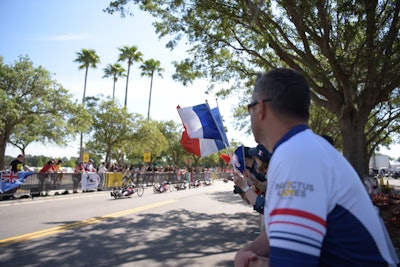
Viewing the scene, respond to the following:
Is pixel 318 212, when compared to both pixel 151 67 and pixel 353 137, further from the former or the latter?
pixel 151 67

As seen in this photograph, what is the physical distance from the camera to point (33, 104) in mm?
27719

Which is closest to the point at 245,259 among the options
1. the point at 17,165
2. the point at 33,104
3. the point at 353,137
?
the point at 353,137

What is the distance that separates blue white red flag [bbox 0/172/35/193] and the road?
2.96 m

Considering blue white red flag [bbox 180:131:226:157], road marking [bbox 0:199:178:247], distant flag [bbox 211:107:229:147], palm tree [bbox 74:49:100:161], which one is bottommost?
road marking [bbox 0:199:178:247]

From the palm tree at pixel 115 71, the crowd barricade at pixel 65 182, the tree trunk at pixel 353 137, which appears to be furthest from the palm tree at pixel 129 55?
the tree trunk at pixel 353 137

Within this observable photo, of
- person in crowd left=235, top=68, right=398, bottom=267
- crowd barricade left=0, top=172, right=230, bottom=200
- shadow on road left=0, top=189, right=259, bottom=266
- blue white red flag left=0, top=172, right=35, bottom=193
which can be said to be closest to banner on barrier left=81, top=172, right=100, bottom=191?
crowd barricade left=0, top=172, right=230, bottom=200

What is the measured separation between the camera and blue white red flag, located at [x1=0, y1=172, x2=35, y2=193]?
1542 cm

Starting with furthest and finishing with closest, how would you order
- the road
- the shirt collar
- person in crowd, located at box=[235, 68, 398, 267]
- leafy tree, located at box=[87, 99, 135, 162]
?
leafy tree, located at box=[87, 99, 135, 162]
the road
the shirt collar
person in crowd, located at box=[235, 68, 398, 267]

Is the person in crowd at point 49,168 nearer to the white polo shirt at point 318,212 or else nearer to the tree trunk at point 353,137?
the tree trunk at point 353,137

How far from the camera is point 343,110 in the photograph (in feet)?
41.5

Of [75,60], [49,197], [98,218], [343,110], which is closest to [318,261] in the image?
[98,218]

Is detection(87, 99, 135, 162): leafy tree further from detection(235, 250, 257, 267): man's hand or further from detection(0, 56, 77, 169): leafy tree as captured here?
detection(235, 250, 257, 267): man's hand

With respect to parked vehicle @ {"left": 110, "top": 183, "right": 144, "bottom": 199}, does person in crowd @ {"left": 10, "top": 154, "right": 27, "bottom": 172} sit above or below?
above

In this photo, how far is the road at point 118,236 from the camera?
21.2ft
